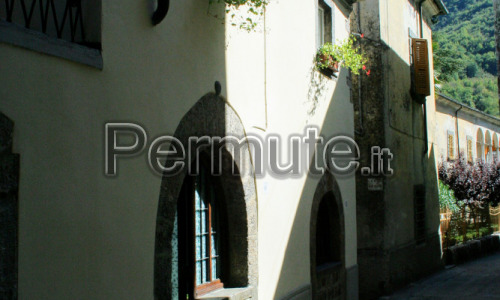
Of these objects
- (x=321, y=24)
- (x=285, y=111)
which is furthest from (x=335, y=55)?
(x=285, y=111)

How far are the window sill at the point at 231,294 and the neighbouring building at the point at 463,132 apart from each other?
47.1 feet

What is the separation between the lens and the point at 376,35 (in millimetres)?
11578

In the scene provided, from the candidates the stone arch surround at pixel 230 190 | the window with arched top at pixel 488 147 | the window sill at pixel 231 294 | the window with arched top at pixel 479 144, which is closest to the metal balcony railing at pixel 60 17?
the stone arch surround at pixel 230 190

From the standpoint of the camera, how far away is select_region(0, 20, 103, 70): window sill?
119 inches

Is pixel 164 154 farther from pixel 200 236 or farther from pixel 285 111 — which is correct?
pixel 285 111

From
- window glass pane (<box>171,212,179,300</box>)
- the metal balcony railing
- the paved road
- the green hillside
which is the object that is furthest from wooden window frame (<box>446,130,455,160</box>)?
the green hillside

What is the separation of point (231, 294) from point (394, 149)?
24.3 feet

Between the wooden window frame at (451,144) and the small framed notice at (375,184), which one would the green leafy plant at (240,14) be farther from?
the wooden window frame at (451,144)

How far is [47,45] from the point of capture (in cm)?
327

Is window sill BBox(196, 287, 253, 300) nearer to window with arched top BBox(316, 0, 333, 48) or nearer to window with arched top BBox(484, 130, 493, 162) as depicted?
window with arched top BBox(316, 0, 333, 48)

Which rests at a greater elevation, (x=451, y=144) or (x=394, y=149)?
(x=451, y=144)

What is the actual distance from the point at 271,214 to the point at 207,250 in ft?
3.87

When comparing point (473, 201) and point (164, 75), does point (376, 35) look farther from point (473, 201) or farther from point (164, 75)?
point (473, 201)

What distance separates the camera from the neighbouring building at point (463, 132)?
2255cm
